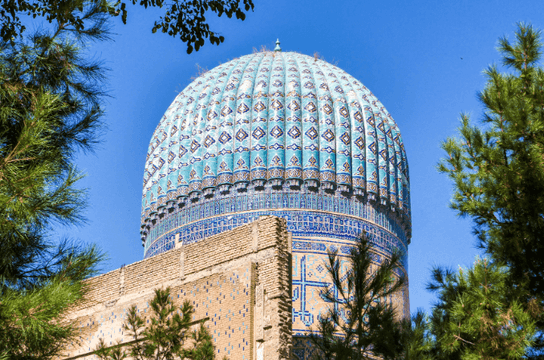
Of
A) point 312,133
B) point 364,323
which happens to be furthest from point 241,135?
point 364,323

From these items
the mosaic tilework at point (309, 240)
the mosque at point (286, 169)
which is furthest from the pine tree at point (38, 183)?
the mosaic tilework at point (309, 240)

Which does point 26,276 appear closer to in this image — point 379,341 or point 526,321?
point 379,341

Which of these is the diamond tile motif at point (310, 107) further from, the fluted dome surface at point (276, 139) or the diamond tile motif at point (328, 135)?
the diamond tile motif at point (328, 135)

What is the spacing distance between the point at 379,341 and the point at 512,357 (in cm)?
105

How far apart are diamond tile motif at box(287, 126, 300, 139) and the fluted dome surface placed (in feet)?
0.06

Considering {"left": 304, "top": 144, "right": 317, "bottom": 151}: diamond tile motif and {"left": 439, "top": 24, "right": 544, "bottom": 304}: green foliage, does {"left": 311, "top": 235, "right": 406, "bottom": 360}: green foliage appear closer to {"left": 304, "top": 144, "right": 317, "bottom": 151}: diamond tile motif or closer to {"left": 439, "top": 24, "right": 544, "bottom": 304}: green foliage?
{"left": 439, "top": 24, "right": 544, "bottom": 304}: green foliage

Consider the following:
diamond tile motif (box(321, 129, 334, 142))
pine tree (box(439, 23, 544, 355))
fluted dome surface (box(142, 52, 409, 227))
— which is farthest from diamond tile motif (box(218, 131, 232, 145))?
pine tree (box(439, 23, 544, 355))

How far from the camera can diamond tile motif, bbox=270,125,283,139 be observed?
522 inches

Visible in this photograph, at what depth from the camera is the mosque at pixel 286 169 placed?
12562mm

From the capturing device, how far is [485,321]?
220 inches

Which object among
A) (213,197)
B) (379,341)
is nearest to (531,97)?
(379,341)

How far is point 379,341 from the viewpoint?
19.0ft

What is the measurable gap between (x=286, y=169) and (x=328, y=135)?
1.11 metres

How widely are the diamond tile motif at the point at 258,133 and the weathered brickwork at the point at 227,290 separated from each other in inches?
174
